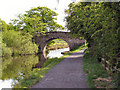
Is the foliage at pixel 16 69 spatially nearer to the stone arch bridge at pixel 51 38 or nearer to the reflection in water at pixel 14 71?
the reflection in water at pixel 14 71

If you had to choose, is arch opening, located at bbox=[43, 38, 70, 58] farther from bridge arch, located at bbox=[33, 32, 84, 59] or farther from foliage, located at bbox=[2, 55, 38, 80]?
foliage, located at bbox=[2, 55, 38, 80]

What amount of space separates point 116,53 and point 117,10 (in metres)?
1.72

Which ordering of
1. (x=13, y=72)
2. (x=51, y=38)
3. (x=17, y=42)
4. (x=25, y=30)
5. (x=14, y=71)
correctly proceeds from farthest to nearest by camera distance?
(x=51, y=38) < (x=25, y=30) < (x=17, y=42) < (x=14, y=71) < (x=13, y=72)

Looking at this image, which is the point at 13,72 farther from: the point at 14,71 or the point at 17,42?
the point at 17,42

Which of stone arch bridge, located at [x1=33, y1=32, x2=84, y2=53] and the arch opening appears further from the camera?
stone arch bridge, located at [x1=33, y1=32, x2=84, y2=53]

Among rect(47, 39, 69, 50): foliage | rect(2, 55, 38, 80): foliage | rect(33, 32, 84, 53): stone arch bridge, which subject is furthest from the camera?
rect(47, 39, 69, 50): foliage

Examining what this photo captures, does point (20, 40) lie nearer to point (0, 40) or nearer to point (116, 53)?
point (0, 40)

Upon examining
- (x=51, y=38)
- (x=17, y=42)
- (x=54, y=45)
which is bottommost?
(x=54, y=45)

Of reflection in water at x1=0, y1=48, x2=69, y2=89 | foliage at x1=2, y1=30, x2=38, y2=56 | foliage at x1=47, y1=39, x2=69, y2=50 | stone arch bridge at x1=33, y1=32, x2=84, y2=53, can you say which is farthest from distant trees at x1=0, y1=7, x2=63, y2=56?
reflection in water at x1=0, y1=48, x2=69, y2=89

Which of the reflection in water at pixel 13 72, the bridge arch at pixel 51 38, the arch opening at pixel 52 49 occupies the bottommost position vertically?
the reflection in water at pixel 13 72

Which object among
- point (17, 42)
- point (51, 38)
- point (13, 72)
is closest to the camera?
point (13, 72)

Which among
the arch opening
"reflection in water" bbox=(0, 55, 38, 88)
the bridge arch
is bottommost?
"reflection in water" bbox=(0, 55, 38, 88)

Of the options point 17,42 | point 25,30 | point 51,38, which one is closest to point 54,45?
point 51,38

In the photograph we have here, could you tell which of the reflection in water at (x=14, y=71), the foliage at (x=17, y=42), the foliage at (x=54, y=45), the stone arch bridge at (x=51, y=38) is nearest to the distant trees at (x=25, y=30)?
the foliage at (x=17, y=42)
